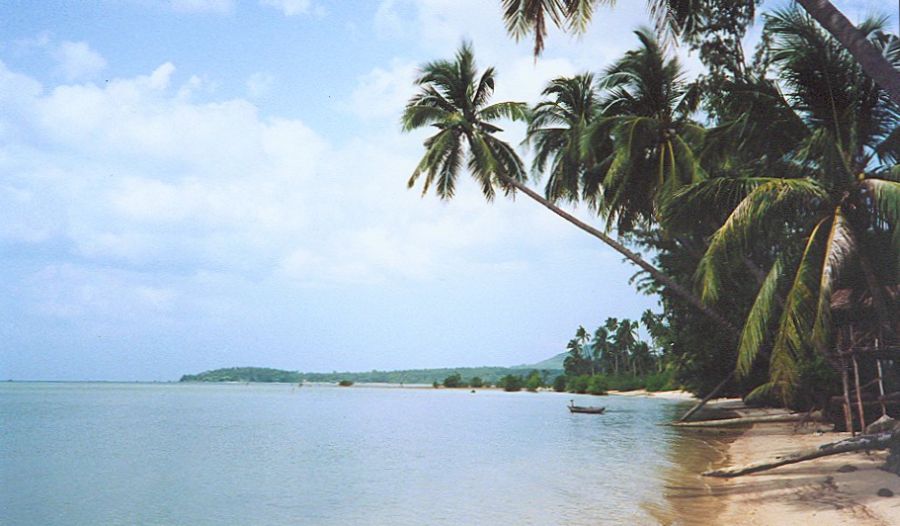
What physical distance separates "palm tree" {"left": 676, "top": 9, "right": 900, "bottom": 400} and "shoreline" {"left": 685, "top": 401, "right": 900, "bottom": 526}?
1.73 meters

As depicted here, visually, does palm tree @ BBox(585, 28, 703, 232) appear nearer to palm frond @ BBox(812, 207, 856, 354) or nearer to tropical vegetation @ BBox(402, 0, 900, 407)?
tropical vegetation @ BBox(402, 0, 900, 407)

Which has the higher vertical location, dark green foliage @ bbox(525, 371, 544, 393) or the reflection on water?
dark green foliage @ bbox(525, 371, 544, 393)

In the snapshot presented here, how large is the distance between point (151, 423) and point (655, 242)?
101 ft

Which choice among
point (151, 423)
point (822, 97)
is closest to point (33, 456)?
point (151, 423)

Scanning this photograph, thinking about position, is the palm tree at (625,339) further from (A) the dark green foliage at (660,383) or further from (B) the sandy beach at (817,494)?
(B) the sandy beach at (817,494)

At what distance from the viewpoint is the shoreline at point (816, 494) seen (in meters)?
8.95

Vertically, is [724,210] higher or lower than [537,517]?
higher

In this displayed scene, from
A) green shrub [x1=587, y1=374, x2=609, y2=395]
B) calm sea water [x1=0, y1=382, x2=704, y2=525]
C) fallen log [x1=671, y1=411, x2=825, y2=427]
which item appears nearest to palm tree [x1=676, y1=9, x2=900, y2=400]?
calm sea water [x1=0, y1=382, x2=704, y2=525]

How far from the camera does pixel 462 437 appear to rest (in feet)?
97.3

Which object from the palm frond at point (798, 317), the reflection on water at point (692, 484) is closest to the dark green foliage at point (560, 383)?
the reflection on water at point (692, 484)

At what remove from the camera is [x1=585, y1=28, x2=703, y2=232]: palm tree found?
18906 mm

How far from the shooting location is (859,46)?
7.32 m

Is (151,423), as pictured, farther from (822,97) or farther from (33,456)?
(822,97)

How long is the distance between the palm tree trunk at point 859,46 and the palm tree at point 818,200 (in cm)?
223
